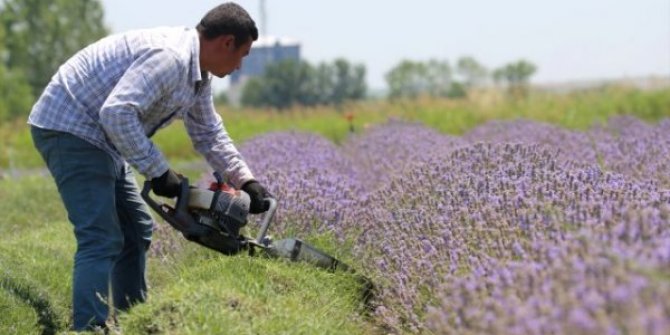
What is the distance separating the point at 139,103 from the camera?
3.62 metres

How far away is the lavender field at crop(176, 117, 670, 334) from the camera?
1953mm

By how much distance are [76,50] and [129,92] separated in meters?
35.4

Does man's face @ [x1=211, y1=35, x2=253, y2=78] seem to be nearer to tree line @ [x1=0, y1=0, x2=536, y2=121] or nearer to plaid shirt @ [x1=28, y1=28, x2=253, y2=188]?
plaid shirt @ [x1=28, y1=28, x2=253, y2=188]

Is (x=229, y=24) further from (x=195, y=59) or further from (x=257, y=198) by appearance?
(x=257, y=198)

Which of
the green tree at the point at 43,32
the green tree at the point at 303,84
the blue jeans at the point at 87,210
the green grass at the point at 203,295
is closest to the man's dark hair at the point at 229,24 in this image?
the blue jeans at the point at 87,210

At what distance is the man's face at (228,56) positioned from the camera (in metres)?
3.83

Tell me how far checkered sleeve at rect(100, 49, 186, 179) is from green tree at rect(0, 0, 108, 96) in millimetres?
32386

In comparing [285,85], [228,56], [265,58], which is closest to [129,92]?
[228,56]

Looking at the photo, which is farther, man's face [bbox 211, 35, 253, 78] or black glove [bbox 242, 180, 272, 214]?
black glove [bbox 242, 180, 272, 214]

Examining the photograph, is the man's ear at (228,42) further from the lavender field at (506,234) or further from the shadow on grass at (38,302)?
the shadow on grass at (38,302)

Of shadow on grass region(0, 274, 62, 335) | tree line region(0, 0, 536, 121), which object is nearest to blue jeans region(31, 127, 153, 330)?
shadow on grass region(0, 274, 62, 335)

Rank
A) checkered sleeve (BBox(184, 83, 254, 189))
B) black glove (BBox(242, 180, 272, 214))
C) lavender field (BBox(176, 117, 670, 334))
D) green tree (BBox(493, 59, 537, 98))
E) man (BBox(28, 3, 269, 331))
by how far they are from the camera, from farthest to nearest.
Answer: green tree (BBox(493, 59, 537, 98)), checkered sleeve (BBox(184, 83, 254, 189)), black glove (BBox(242, 180, 272, 214)), man (BBox(28, 3, 269, 331)), lavender field (BBox(176, 117, 670, 334))

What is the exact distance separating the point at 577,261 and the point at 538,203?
3.89 ft

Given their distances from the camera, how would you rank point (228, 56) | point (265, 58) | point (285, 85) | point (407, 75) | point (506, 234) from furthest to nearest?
point (407, 75) → point (285, 85) → point (265, 58) → point (228, 56) → point (506, 234)
